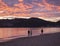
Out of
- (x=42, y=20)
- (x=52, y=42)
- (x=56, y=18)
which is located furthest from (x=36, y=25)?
(x=52, y=42)

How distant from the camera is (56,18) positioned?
654 cm

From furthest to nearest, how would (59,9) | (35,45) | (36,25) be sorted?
(36,25), (59,9), (35,45)

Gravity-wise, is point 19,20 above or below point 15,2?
below

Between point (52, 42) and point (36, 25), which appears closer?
point (52, 42)

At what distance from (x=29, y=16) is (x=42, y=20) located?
0.49 metres

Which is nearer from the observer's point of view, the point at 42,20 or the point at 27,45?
the point at 27,45

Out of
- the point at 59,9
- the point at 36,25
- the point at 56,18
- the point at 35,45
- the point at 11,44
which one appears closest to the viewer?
the point at 11,44

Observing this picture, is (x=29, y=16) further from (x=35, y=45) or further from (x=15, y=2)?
(x=35, y=45)

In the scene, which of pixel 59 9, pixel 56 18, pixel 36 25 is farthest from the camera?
pixel 36 25

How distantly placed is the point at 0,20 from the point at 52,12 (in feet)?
6.43

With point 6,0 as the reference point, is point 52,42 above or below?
below

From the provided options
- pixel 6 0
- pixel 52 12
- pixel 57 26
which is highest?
pixel 6 0

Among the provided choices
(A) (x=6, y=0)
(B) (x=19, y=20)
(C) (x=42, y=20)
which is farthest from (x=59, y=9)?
(A) (x=6, y=0)

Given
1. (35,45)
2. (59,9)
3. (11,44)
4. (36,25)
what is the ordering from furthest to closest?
Answer: (36,25), (59,9), (35,45), (11,44)
